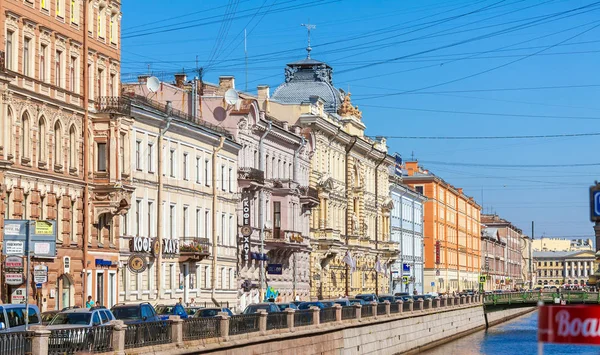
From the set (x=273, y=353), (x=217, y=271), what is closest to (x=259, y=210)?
(x=217, y=271)

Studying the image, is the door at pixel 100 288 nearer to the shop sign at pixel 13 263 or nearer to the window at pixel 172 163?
the window at pixel 172 163

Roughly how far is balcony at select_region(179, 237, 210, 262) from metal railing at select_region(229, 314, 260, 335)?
849 inches

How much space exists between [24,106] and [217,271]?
889 inches

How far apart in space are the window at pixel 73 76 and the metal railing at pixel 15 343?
25.3m

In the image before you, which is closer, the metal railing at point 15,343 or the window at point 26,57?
the metal railing at point 15,343

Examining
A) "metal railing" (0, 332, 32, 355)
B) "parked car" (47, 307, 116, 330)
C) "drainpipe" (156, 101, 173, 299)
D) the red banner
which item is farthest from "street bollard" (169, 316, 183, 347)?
"drainpipe" (156, 101, 173, 299)

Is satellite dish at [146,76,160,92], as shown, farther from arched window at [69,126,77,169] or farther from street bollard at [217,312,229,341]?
street bollard at [217,312,229,341]

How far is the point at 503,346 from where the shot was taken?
7050 centimetres

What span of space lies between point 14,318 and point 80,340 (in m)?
4.00

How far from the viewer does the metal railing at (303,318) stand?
4362cm

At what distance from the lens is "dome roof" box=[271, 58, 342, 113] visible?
99.4m

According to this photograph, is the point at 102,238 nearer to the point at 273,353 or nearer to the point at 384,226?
the point at 273,353

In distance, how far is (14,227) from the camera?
3406 cm

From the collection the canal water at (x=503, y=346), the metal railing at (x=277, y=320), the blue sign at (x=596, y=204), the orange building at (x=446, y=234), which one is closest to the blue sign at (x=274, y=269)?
the canal water at (x=503, y=346)
